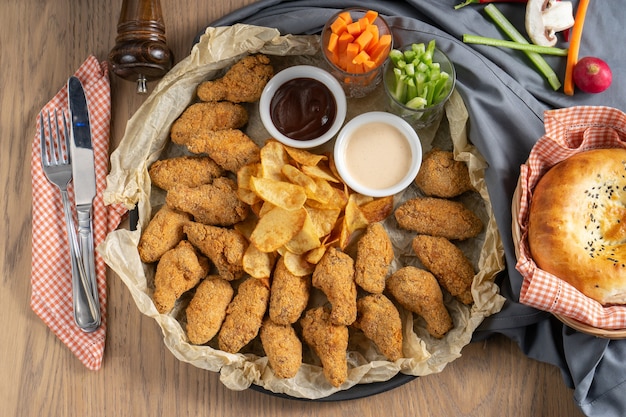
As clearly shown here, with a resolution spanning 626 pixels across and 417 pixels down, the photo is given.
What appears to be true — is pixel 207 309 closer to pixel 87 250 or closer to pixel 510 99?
pixel 87 250

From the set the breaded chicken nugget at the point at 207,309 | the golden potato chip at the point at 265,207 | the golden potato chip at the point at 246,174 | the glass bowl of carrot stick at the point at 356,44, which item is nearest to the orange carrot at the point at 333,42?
the glass bowl of carrot stick at the point at 356,44

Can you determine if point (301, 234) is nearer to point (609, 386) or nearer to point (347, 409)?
point (347, 409)

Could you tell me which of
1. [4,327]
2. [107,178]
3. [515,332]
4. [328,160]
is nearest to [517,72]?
[328,160]

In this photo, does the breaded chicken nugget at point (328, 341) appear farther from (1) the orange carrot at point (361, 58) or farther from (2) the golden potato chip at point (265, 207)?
(1) the orange carrot at point (361, 58)

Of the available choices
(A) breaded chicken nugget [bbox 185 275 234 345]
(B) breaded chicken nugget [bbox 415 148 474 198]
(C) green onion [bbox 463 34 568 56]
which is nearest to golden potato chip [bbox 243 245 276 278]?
(A) breaded chicken nugget [bbox 185 275 234 345]

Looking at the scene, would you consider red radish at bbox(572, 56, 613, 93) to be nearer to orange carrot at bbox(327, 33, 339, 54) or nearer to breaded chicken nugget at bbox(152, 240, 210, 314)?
orange carrot at bbox(327, 33, 339, 54)
